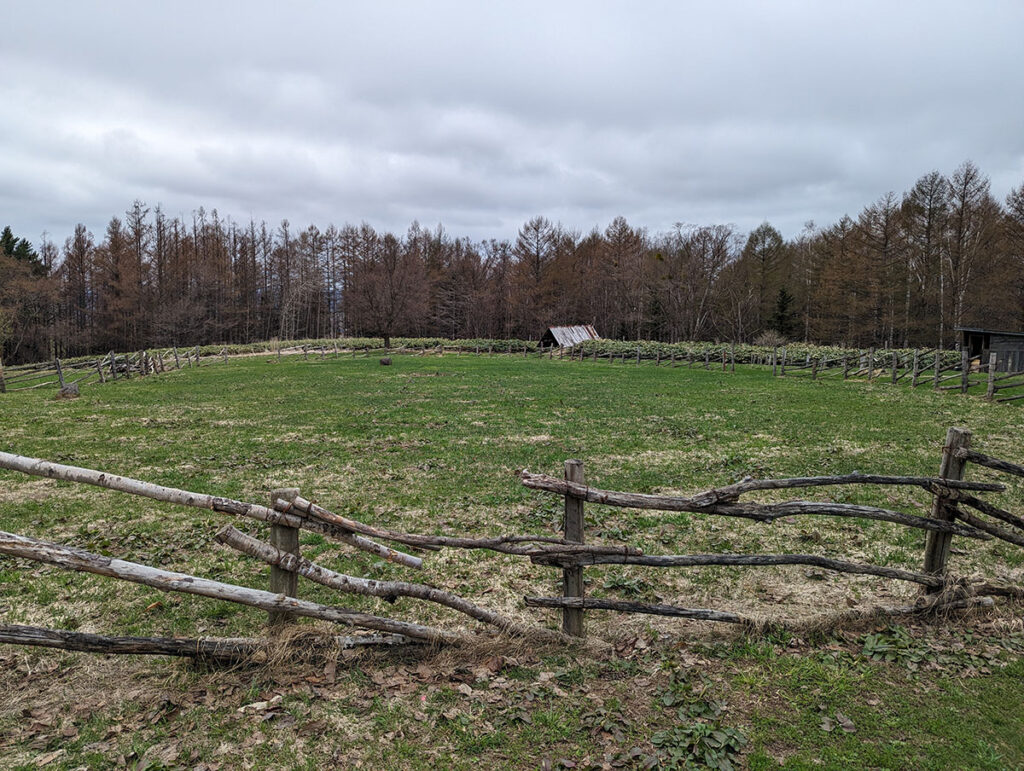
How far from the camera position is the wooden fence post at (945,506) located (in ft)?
16.5

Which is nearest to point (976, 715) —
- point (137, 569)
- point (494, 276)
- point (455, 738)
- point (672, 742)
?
point (672, 742)

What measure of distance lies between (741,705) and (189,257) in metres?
78.2

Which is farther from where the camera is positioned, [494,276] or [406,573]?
[494,276]

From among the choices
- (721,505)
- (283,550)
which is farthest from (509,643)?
(721,505)

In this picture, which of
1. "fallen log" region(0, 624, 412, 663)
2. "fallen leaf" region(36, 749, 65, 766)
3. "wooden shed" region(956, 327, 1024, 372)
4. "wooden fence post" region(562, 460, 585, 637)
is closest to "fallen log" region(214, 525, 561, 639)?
"wooden fence post" region(562, 460, 585, 637)

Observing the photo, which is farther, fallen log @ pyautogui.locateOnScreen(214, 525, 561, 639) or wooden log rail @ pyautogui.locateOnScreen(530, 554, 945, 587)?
wooden log rail @ pyautogui.locateOnScreen(530, 554, 945, 587)

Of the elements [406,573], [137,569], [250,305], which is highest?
[250,305]

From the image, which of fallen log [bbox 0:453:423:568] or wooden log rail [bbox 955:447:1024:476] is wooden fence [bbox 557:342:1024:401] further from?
fallen log [bbox 0:453:423:568]

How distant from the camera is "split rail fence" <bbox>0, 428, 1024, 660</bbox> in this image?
3.82m

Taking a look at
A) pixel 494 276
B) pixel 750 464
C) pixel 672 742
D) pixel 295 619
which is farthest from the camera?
pixel 494 276

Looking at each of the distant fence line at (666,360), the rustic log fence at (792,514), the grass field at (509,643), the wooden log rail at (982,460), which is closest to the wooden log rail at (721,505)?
the rustic log fence at (792,514)

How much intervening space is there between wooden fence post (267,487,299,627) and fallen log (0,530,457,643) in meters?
0.10

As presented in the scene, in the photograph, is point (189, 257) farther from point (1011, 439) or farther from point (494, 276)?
point (1011, 439)

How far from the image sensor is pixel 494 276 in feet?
245
